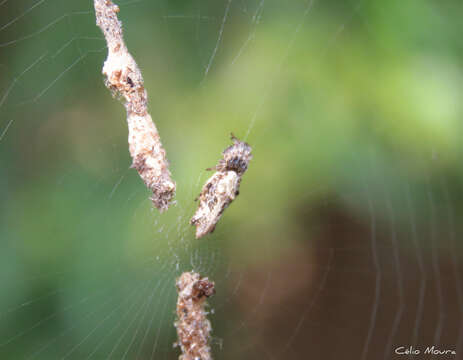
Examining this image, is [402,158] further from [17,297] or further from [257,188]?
[17,297]

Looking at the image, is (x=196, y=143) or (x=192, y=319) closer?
(x=192, y=319)
